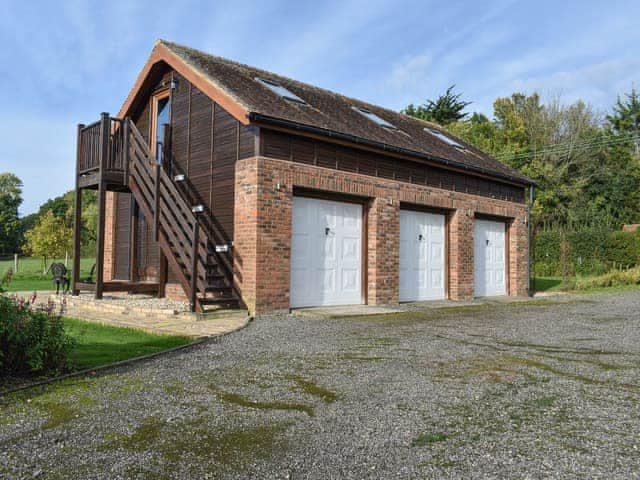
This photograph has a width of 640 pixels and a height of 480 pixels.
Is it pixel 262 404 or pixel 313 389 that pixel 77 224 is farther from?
pixel 262 404

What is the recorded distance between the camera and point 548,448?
9.86 ft

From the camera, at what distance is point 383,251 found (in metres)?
11.4

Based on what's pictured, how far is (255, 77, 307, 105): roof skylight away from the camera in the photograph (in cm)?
1195

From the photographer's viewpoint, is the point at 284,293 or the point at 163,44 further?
the point at 163,44

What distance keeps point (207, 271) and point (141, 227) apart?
452 centimetres

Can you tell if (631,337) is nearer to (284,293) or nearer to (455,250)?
(284,293)

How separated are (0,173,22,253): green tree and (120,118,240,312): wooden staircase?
1835 inches

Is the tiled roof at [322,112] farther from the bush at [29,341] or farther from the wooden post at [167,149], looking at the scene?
the bush at [29,341]

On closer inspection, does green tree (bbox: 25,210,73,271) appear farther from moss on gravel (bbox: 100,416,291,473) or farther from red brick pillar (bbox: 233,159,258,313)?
moss on gravel (bbox: 100,416,291,473)

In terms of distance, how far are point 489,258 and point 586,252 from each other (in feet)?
40.4

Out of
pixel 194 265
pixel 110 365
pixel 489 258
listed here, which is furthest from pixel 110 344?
pixel 489 258

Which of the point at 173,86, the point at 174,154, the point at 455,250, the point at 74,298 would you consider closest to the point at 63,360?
the point at 74,298

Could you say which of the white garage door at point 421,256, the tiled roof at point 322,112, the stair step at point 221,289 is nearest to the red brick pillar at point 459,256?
the white garage door at point 421,256

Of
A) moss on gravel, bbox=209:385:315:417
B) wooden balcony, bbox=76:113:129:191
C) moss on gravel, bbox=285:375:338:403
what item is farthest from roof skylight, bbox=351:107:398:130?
moss on gravel, bbox=209:385:315:417
